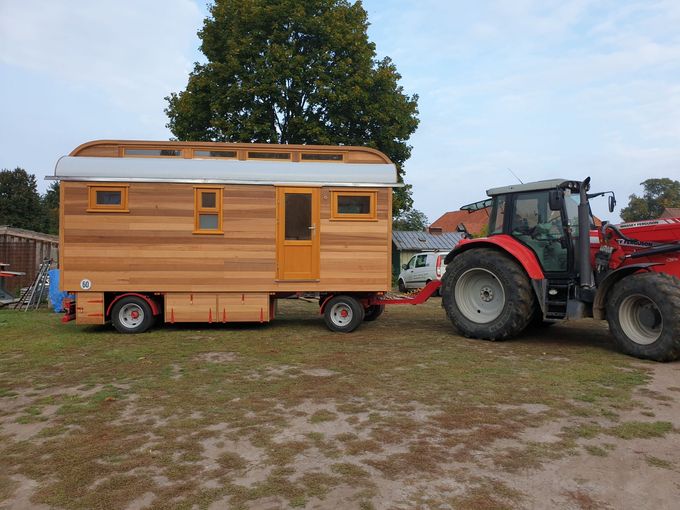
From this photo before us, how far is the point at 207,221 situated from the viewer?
9492 millimetres

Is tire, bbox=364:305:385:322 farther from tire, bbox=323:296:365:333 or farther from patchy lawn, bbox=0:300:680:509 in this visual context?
patchy lawn, bbox=0:300:680:509

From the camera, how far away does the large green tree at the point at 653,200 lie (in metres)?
63.8

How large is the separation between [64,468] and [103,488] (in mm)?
510

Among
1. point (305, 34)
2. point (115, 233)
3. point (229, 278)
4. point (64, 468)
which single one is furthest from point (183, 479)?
point (305, 34)

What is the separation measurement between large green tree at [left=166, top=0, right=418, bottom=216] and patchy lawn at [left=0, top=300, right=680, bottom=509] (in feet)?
42.9

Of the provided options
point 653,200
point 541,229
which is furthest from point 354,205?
point 653,200

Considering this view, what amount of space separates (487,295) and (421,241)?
22.4 m

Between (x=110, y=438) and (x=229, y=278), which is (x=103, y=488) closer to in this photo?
(x=110, y=438)

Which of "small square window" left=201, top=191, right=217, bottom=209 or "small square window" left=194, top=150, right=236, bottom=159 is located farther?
"small square window" left=194, top=150, right=236, bottom=159

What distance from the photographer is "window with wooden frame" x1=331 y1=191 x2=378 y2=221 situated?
9547 millimetres

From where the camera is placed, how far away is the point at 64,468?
11.8ft

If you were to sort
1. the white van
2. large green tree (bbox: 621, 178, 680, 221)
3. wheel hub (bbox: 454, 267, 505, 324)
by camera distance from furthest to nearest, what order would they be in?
large green tree (bbox: 621, 178, 680, 221), the white van, wheel hub (bbox: 454, 267, 505, 324)

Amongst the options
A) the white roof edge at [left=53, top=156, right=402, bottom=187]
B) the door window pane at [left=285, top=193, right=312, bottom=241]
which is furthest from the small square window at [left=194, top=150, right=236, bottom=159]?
the door window pane at [left=285, top=193, right=312, bottom=241]

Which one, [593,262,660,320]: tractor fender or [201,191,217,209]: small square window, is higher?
[201,191,217,209]: small square window
